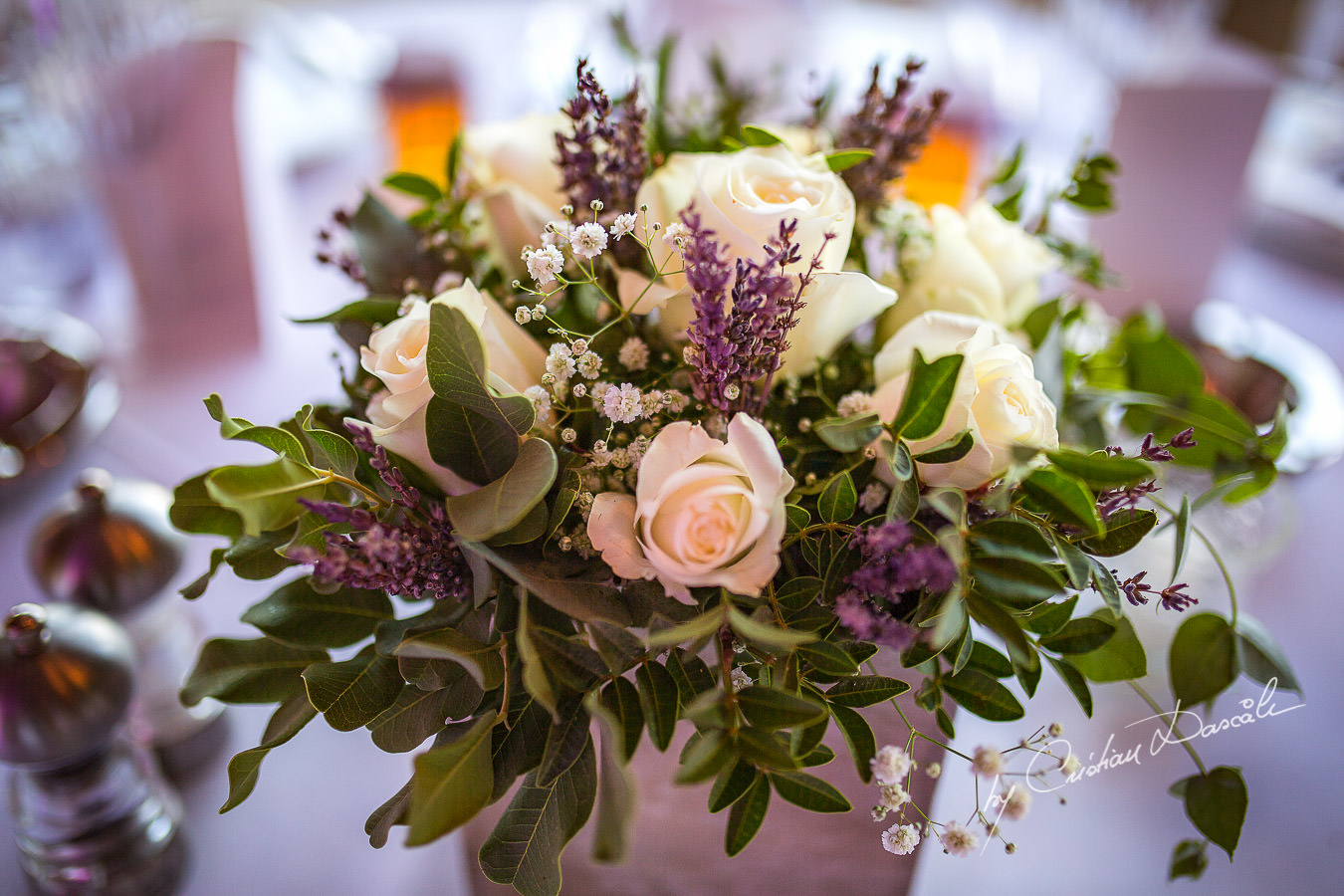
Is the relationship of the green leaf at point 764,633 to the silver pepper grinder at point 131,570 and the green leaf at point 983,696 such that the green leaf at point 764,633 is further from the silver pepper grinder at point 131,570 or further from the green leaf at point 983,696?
the silver pepper grinder at point 131,570

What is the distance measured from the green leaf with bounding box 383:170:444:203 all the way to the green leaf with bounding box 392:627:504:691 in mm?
265

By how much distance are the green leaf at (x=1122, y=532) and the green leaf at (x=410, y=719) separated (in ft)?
0.86

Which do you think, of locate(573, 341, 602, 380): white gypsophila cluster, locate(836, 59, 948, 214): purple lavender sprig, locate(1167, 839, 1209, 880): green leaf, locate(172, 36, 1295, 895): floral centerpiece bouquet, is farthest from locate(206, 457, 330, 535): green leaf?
locate(1167, 839, 1209, 880): green leaf

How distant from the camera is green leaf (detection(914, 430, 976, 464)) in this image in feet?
1.04

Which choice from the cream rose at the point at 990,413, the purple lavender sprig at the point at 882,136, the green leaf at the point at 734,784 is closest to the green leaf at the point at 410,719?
the green leaf at the point at 734,784

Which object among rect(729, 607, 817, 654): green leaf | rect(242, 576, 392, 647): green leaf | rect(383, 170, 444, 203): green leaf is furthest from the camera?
rect(383, 170, 444, 203): green leaf

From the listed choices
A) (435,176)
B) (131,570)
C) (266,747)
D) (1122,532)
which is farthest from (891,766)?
(435,176)

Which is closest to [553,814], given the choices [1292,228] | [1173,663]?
[1173,663]

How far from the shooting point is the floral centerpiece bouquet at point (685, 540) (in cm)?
30

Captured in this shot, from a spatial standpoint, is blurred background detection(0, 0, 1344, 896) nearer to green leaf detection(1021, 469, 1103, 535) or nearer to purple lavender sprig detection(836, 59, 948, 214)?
purple lavender sprig detection(836, 59, 948, 214)

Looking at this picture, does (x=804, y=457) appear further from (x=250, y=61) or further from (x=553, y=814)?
(x=250, y=61)

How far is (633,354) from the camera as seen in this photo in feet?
1.24

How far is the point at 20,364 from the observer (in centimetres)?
74

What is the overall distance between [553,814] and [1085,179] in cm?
44
